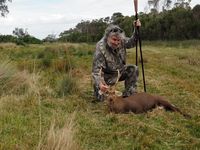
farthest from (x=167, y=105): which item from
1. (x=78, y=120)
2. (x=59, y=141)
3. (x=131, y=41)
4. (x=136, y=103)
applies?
(x=59, y=141)

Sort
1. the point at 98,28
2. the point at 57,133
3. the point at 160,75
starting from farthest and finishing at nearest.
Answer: the point at 98,28, the point at 160,75, the point at 57,133

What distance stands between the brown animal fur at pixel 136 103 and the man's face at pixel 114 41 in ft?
3.56

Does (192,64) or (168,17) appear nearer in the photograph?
(192,64)

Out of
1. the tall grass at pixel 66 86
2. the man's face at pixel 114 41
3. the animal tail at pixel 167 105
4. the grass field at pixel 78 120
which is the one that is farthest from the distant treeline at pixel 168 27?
the animal tail at pixel 167 105

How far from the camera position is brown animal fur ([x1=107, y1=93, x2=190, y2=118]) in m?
8.27

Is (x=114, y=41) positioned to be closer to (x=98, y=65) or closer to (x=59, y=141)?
(x=98, y=65)

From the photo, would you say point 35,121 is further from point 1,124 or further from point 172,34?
point 172,34

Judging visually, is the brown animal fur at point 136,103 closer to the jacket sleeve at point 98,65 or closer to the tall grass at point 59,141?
the jacket sleeve at point 98,65

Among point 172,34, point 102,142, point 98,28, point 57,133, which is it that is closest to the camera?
point 57,133

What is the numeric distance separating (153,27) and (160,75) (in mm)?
30154

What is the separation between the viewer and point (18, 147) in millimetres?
5453

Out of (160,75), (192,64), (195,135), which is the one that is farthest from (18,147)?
(192,64)

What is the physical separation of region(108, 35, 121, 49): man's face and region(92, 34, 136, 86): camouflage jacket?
0.18 m

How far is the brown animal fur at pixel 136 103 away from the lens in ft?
27.1
